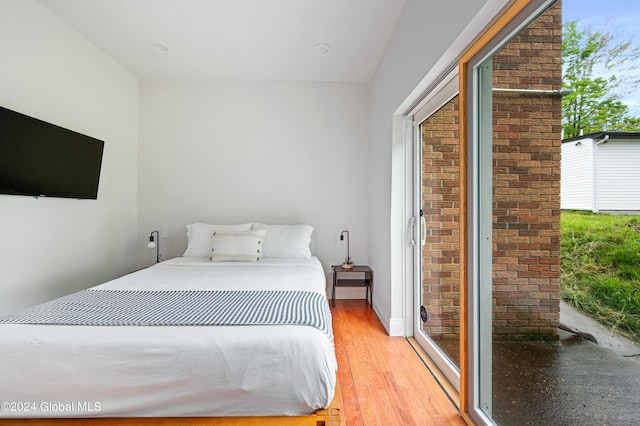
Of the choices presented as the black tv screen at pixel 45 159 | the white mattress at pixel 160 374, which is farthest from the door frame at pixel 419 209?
the black tv screen at pixel 45 159

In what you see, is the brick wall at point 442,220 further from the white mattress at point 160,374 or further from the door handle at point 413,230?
the white mattress at point 160,374

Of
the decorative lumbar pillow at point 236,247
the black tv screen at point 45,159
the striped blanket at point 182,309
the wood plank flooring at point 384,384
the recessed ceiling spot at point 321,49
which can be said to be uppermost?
the recessed ceiling spot at point 321,49

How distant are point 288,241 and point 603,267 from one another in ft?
8.81

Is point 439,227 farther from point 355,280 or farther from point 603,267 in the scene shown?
point 355,280

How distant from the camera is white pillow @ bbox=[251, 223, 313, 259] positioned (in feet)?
10.9

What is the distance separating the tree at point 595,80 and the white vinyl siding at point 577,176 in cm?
5

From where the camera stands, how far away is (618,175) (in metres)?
0.93

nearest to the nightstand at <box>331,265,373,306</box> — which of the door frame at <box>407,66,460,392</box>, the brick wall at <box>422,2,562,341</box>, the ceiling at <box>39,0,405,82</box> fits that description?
the door frame at <box>407,66,460,392</box>

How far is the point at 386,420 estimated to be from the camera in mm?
1615

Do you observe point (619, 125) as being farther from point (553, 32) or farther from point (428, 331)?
point (428, 331)

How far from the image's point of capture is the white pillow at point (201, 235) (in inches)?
131

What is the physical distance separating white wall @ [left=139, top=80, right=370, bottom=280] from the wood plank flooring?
1334 mm

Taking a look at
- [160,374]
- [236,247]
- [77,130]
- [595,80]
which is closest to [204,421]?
[160,374]

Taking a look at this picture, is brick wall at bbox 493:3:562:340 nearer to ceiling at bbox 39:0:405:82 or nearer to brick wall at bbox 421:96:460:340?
brick wall at bbox 421:96:460:340
